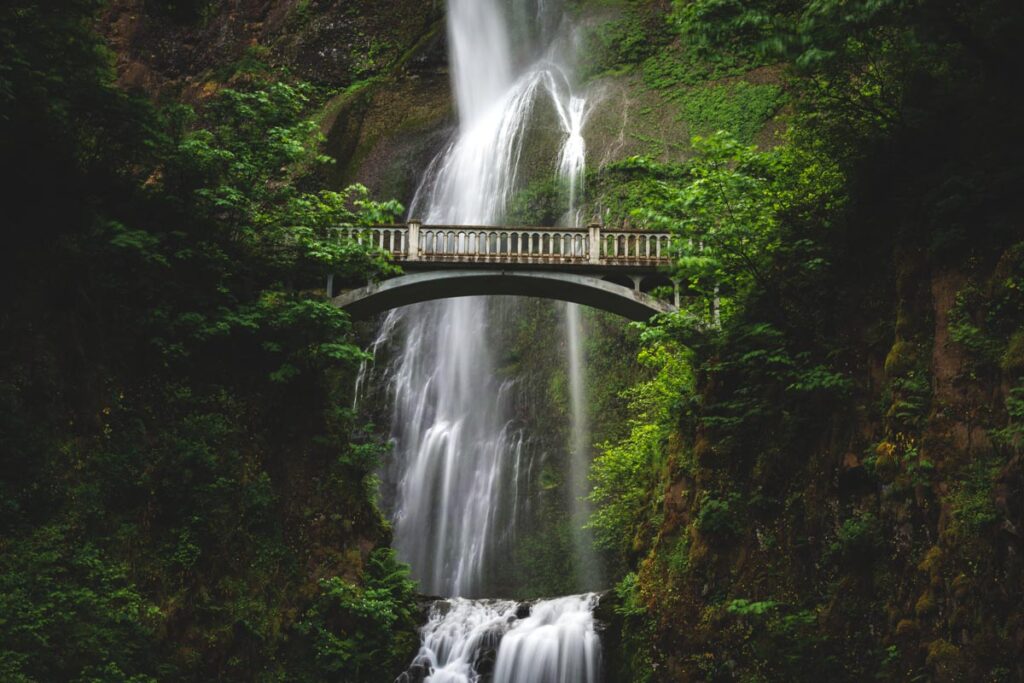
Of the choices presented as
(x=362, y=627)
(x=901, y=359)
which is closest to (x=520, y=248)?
(x=362, y=627)

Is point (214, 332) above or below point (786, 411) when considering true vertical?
above

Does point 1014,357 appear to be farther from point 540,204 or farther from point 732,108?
point 732,108

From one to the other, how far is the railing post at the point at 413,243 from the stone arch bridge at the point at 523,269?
2 cm

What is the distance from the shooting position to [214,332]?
16656 mm

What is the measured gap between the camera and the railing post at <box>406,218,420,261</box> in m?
19.7

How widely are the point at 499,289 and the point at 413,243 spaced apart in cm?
206

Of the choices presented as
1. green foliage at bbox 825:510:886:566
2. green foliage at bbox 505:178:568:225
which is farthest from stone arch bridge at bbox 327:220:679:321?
green foliage at bbox 505:178:568:225

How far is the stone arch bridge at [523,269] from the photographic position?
19.5 meters

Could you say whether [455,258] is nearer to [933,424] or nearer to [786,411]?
[786,411]

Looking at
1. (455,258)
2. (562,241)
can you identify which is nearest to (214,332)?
(455,258)

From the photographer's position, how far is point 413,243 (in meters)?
19.8

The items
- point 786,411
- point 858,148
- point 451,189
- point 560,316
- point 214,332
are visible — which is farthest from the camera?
point 451,189

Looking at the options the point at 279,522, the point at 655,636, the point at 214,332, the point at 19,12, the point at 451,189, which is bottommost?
the point at 655,636

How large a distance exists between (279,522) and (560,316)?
13913 millimetres
